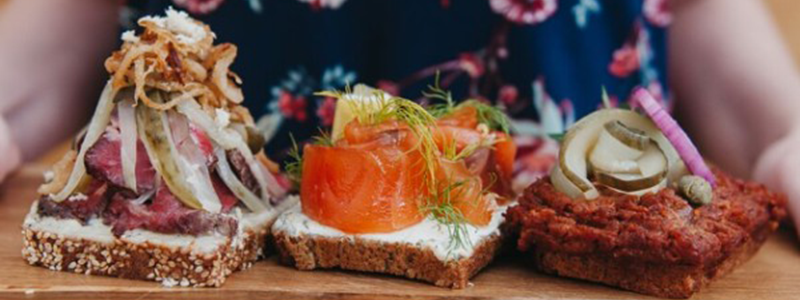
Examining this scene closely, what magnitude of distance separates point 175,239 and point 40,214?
30cm

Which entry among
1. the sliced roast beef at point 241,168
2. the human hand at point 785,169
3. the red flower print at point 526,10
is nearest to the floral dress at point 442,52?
the red flower print at point 526,10

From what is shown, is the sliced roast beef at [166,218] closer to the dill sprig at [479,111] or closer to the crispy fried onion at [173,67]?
the crispy fried onion at [173,67]

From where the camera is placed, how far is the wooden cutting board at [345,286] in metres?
1.78

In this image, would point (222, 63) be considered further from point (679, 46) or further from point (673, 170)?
point (679, 46)

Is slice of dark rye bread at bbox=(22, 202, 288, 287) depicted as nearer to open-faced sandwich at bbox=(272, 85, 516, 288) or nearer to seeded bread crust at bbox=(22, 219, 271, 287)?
seeded bread crust at bbox=(22, 219, 271, 287)

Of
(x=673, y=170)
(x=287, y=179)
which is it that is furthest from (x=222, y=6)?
(x=673, y=170)

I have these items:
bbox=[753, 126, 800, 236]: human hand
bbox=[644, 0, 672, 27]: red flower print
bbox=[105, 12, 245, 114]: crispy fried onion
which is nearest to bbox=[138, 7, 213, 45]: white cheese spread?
bbox=[105, 12, 245, 114]: crispy fried onion

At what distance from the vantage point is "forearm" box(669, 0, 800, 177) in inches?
107

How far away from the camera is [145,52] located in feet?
6.17

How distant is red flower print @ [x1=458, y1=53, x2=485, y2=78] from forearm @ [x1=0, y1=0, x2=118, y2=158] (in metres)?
1.06

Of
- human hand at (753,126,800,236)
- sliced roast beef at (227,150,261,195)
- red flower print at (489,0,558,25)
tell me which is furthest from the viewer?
red flower print at (489,0,558,25)

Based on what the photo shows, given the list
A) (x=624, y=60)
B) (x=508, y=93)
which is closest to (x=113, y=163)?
(x=508, y=93)

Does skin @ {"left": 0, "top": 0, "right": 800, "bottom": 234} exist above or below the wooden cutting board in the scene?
above

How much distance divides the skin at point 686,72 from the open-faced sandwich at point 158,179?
954 mm
